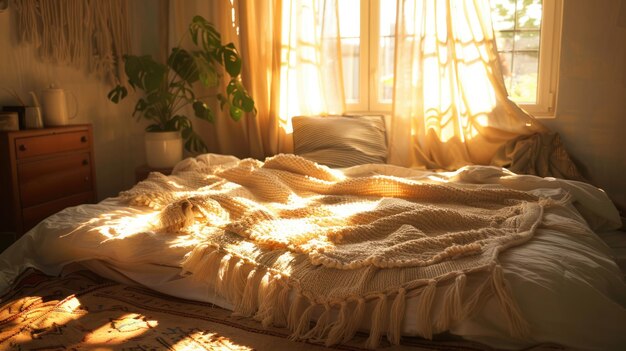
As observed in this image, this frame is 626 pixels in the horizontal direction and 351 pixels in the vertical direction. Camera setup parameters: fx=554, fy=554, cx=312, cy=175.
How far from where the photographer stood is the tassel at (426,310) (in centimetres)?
131

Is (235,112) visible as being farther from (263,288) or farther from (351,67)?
(263,288)

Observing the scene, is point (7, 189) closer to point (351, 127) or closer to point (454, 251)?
point (351, 127)

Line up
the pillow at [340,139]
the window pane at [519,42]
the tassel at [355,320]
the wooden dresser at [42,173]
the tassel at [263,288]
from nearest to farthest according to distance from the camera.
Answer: the tassel at [355,320] → the tassel at [263,288] → the wooden dresser at [42,173] → the pillow at [340,139] → the window pane at [519,42]

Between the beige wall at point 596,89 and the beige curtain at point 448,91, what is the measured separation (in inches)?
9.6

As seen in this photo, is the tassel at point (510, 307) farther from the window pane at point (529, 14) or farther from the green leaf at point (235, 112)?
the window pane at point (529, 14)


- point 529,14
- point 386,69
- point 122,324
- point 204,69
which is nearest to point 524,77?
point 529,14

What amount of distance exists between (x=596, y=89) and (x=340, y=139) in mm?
1460

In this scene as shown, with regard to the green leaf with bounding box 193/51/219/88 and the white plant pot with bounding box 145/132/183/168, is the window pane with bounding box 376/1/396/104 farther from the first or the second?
the white plant pot with bounding box 145/132/183/168

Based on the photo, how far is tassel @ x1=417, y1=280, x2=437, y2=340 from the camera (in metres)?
1.31

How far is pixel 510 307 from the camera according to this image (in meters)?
1.28

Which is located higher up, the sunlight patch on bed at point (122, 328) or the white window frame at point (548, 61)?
the white window frame at point (548, 61)

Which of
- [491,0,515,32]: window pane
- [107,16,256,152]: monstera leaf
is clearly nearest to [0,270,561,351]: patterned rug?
[107,16,256,152]: monstera leaf

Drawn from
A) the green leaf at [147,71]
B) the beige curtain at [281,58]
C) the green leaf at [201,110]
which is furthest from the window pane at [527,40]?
the green leaf at [147,71]

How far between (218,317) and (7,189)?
1.63 meters
